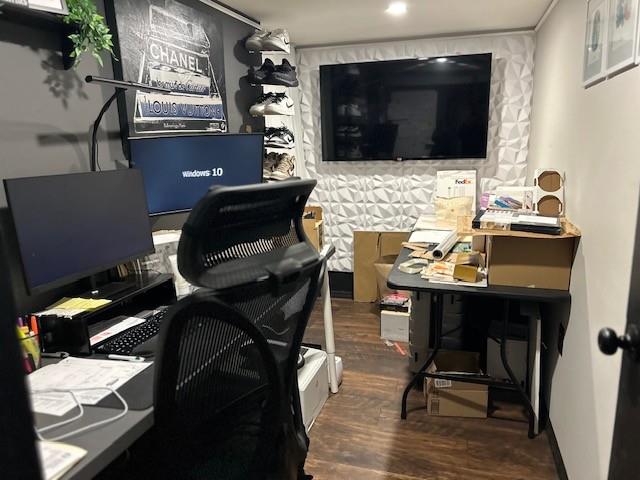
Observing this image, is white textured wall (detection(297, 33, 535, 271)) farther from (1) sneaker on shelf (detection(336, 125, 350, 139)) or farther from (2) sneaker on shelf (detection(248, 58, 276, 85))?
(2) sneaker on shelf (detection(248, 58, 276, 85))

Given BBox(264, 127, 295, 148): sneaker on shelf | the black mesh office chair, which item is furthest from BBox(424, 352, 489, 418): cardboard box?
BBox(264, 127, 295, 148): sneaker on shelf

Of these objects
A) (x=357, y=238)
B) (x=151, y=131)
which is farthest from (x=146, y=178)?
(x=357, y=238)

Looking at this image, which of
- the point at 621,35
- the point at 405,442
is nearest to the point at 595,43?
the point at 621,35

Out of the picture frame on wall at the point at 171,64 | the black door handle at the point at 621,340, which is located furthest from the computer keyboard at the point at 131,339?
the black door handle at the point at 621,340

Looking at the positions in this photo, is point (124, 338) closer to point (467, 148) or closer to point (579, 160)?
point (579, 160)

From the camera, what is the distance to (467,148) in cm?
378

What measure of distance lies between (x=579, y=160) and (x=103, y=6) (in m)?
2.24

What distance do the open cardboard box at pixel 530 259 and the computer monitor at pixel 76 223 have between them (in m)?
1.50

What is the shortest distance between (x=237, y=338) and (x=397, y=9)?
269 cm

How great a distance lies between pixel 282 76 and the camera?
3.18 m

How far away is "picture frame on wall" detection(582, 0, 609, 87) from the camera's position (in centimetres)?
176

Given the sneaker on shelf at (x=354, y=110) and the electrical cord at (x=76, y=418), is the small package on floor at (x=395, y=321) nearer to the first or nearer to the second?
the sneaker on shelf at (x=354, y=110)

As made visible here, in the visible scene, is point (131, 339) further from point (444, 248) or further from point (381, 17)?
point (381, 17)

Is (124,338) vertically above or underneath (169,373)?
underneath
